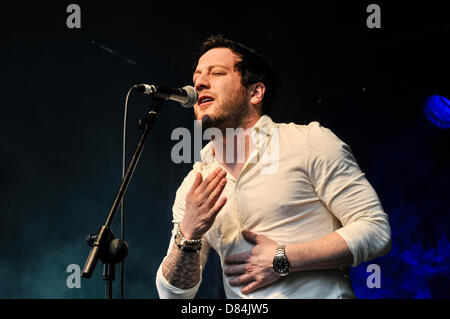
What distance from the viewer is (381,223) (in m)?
1.95

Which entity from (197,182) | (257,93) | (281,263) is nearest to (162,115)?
(257,93)

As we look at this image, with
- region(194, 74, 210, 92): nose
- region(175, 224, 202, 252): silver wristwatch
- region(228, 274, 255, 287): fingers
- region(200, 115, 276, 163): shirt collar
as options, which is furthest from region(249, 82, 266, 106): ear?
region(228, 274, 255, 287): fingers

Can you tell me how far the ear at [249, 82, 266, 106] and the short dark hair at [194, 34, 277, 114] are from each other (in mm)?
24

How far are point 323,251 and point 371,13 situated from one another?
2.52 metres

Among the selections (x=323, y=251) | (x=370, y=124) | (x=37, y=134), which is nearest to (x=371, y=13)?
(x=370, y=124)

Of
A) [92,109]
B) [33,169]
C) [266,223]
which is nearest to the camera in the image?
[266,223]

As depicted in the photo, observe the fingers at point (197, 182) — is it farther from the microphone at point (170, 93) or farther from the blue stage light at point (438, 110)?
the blue stage light at point (438, 110)

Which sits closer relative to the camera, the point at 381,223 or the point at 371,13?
the point at 381,223

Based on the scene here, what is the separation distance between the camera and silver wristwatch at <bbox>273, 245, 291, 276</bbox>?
6.27ft

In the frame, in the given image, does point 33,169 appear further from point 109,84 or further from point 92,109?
point 109,84

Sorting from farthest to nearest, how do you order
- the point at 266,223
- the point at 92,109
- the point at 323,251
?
the point at 92,109
the point at 266,223
the point at 323,251

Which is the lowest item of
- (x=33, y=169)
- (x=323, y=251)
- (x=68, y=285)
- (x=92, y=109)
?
(x=68, y=285)

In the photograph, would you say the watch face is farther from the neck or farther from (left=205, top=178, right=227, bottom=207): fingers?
the neck

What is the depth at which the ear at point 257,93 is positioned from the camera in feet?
8.67
